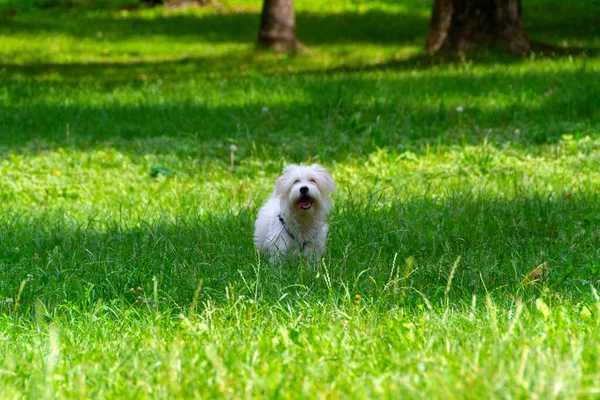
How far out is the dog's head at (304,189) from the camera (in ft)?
19.5

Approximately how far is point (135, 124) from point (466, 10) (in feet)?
20.2

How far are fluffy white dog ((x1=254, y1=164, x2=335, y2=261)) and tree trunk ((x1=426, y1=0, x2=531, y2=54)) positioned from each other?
9263 mm

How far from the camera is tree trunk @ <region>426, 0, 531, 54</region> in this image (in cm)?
1458

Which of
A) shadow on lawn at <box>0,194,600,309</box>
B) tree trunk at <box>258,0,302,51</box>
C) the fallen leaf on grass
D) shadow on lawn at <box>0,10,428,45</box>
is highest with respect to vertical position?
the fallen leaf on grass

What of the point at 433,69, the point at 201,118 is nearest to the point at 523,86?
the point at 433,69

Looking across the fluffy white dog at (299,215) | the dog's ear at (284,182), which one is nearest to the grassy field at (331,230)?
the fluffy white dog at (299,215)

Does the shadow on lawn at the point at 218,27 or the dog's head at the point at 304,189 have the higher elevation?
the dog's head at the point at 304,189

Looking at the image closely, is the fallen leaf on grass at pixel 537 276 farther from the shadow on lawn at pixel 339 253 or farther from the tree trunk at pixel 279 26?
the tree trunk at pixel 279 26

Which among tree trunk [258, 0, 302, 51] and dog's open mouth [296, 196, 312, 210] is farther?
tree trunk [258, 0, 302, 51]

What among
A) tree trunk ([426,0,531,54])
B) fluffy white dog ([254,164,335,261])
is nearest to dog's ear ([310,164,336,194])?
fluffy white dog ([254,164,335,261])

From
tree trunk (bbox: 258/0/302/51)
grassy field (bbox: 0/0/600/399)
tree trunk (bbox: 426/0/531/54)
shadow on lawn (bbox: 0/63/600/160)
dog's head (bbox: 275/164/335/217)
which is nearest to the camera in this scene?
grassy field (bbox: 0/0/600/399)

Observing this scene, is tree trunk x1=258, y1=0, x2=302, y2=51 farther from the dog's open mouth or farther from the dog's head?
the dog's open mouth

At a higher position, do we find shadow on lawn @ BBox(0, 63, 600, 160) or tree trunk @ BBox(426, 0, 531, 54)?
tree trunk @ BBox(426, 0, 531, 54)

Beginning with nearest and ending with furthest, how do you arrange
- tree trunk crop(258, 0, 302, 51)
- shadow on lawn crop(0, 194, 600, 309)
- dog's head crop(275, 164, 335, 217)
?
shadow on lawn crop(0, 194, 600, 309) → dog's head crop(275, 164, 335, 217) → tree trunk crop(258, 0, 302, 51)
